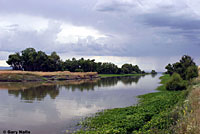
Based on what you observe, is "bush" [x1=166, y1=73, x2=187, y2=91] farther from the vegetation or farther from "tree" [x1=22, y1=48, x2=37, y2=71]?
"tree" [x1=22, y1=48, x2=37, y2=71]

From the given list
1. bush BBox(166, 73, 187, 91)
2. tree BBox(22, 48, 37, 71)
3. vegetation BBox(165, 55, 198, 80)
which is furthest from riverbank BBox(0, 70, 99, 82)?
bush BBox(166, 73, 187, 91)

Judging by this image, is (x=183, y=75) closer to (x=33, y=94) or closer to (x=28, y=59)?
(x=33, y=94)

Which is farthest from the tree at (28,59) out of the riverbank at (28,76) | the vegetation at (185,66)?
the vegetation at (185,66)

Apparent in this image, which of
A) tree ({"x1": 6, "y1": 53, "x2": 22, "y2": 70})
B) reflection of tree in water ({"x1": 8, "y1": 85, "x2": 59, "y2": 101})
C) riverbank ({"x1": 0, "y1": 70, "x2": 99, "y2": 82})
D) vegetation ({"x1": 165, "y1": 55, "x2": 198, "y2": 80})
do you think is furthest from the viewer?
tree ({"x1": 6, "y1": 53, "x2": 22, "y2": 70})

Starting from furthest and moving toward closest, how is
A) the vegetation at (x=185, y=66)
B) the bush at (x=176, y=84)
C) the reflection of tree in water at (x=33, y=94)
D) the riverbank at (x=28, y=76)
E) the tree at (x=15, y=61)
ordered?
the tree at (x=15, y=61) < the riverbank at (x=28, y=76) < the vegetation at (x=185, y=66) < the bush at (x=176, y=84) < the reflection of tree in water at (x=33, y=94)

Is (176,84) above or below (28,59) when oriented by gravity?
below

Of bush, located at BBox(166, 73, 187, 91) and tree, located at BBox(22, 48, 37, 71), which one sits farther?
tree, located at BBox(22, 48, 37, 71)

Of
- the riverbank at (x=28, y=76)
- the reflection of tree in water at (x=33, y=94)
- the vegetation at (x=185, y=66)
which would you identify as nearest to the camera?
the reflection of tree in water at (x=33, y=94)

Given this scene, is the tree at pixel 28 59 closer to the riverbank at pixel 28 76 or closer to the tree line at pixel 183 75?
the riverbank at pixel 28 76

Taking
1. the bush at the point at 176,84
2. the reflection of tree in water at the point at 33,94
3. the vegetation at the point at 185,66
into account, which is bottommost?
the reflection of tree in water at the point at 33,94

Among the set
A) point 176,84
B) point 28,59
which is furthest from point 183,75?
point 28,59

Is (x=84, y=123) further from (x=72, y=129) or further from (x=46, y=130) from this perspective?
(x=46, y=130)

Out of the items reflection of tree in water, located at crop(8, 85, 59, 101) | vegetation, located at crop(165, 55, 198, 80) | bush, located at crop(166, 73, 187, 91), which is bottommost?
reflection of tree in water, located at crop(8, 85, 59, 101)

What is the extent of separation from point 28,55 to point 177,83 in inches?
3292
